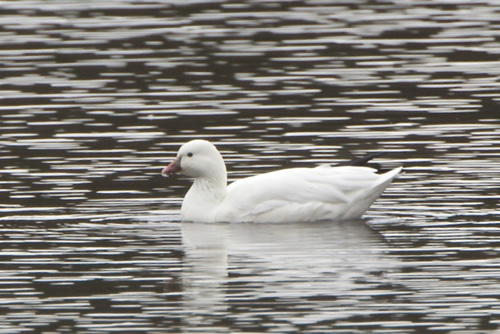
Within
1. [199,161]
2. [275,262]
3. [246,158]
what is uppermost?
[199,161]

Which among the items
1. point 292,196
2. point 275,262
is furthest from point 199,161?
point 275,262

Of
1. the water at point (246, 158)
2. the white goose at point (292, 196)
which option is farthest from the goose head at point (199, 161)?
the water at point (246, 158)

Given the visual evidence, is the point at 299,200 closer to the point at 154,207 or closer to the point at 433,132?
the point at 154,207

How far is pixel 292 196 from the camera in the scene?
1531cm

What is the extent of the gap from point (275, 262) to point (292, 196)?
2.25 metres

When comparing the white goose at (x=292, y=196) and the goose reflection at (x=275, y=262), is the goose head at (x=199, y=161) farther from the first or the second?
the goose reflection at (x=275, y=262)

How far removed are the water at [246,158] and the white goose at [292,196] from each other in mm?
154

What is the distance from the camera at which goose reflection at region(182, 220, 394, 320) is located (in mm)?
11844

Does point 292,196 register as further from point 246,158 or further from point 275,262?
point 246,158

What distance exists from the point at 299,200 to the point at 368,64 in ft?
35.8

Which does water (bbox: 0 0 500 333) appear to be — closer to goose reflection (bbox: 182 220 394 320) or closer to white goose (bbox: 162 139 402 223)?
goose reflection (bbox: 182 220 394 320)

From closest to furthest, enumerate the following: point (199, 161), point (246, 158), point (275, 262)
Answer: point (275, 262)
point (199, 161)
point (246, 158)

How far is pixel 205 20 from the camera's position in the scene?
3244 cm

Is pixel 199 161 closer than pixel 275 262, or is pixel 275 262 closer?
pixel 275 262
